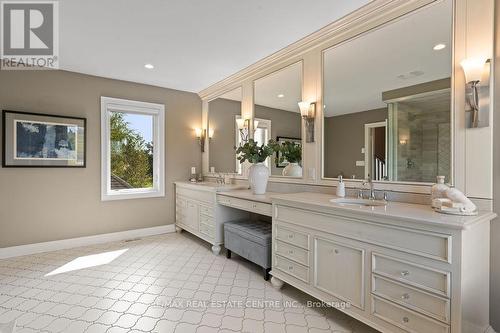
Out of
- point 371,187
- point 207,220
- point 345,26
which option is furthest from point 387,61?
point 207,220

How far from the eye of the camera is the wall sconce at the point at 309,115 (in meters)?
2.71

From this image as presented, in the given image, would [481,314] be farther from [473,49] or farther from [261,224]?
[261,224]

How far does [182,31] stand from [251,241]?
2320 mm

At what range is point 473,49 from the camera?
1.69m

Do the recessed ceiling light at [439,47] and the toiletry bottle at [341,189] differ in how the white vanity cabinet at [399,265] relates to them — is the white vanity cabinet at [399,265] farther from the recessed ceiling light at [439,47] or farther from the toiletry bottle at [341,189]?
the recessed ceiling light at [439,47]

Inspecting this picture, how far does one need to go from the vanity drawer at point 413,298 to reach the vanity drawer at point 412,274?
0.04 meters

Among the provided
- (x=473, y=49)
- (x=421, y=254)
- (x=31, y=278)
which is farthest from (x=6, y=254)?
(x=473, y=49)

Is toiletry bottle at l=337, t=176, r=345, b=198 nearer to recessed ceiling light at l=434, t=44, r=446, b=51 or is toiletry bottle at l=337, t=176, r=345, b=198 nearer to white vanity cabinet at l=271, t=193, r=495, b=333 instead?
white vanity cabinet at l=271, t=193, r=495, b=333

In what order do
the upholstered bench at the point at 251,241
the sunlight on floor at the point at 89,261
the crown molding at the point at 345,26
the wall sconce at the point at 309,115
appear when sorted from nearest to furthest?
the crown molding at the point at 345,26 → the upholstered bench at the point at 251,241 → the wall sconce at the point at 309,115 → the sunlight on floor at the point at 89,261

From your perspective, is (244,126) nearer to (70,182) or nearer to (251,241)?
(251,241)

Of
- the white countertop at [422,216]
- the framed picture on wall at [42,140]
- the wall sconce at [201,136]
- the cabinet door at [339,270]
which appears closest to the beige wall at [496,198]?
the white countertop at [422,216]

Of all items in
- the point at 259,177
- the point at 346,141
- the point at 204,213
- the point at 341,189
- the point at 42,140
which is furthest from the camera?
the point at 204,213

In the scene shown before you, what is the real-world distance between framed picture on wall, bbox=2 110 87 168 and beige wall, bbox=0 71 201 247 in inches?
3.5

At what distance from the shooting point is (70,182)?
3.62m
